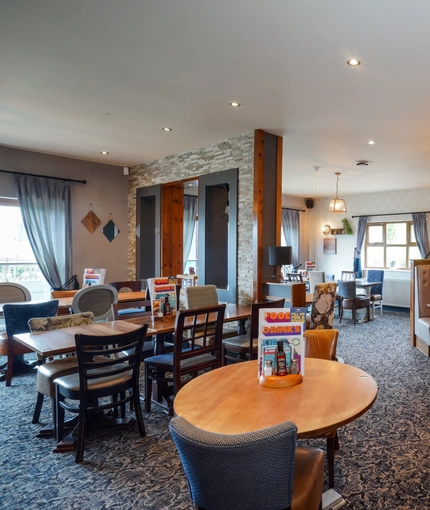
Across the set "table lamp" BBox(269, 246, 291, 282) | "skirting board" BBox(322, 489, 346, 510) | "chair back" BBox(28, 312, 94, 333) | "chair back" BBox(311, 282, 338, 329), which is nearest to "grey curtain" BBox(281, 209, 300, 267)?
"table lamp" BBox(269, 246, 291, 282)

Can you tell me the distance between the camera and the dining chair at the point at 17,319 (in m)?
3.67

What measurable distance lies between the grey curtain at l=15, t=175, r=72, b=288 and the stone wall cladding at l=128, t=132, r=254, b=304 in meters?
1.68

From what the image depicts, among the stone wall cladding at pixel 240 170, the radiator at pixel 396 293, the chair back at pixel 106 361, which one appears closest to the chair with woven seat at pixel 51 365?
the chair back at pixel 106 361

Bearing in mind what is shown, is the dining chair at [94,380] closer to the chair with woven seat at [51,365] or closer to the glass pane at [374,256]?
the chair with woven seat at [51,365]

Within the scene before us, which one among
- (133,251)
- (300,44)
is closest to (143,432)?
(300,44)

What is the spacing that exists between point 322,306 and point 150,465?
2.65 meters

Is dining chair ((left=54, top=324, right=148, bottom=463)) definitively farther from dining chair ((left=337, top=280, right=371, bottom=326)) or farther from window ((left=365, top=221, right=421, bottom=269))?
window ((left=365, top=221, right=421, bottom=269))

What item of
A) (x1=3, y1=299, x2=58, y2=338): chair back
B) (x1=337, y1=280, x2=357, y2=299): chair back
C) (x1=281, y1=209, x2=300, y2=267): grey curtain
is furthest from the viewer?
(x1=281, y1=209, x2=300, y2=267): grey curtain

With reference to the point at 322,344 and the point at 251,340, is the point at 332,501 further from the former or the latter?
the point at 251,340

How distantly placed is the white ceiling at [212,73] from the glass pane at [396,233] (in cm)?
412

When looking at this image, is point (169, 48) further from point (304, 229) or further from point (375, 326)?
point (304, 229)

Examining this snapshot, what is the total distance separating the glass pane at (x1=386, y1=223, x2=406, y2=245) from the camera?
9461 mm

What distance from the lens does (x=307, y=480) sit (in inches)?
57.6

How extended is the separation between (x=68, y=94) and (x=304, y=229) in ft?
27.9
